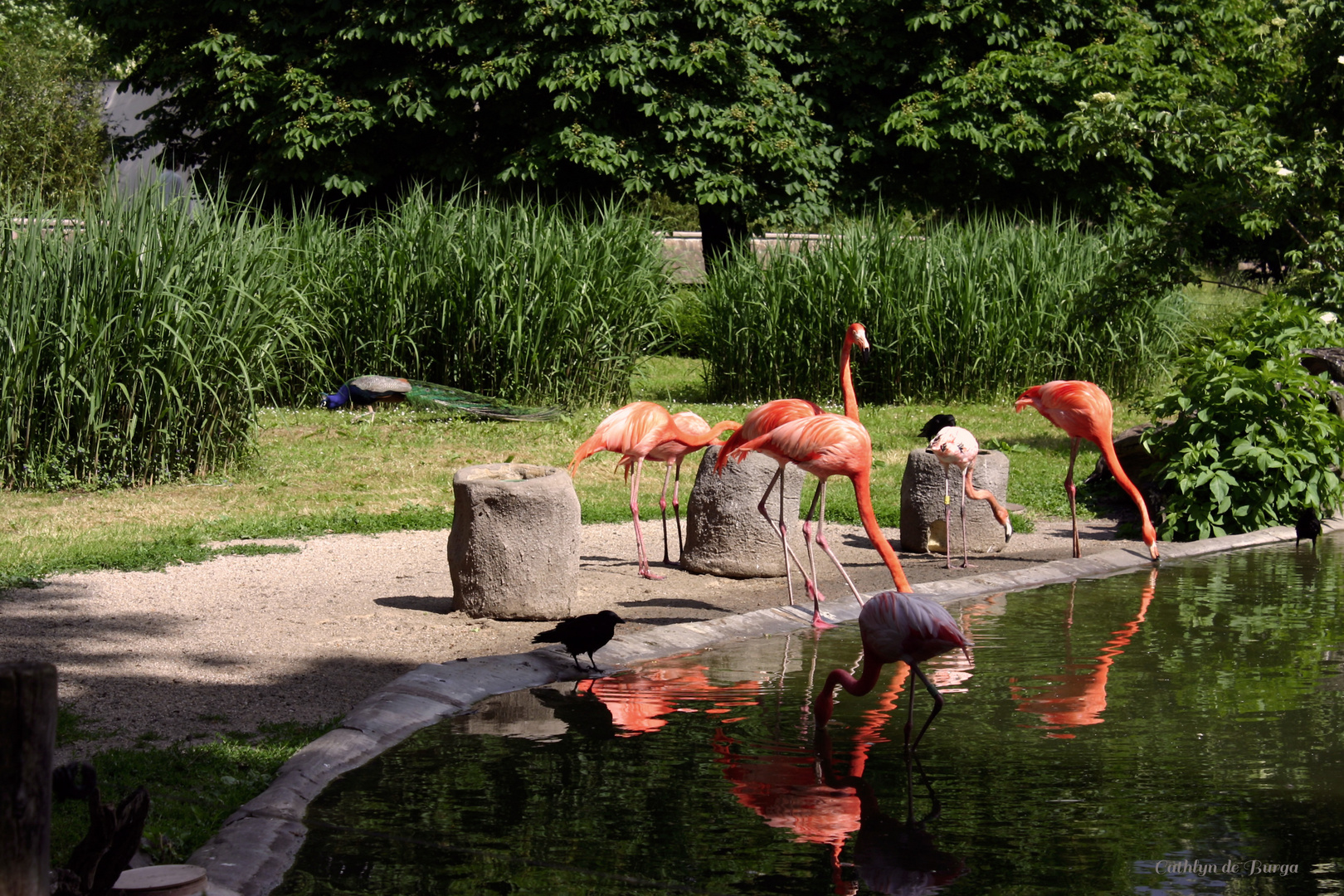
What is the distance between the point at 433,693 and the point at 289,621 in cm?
192

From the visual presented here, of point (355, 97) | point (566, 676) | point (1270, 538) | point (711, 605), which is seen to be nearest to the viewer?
point (566, 676)

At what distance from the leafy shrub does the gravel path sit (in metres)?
0.82

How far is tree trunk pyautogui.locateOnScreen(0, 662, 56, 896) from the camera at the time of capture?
2705mm

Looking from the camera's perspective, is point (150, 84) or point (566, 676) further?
point (150, 84)

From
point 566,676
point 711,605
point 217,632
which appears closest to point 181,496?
point 217,632

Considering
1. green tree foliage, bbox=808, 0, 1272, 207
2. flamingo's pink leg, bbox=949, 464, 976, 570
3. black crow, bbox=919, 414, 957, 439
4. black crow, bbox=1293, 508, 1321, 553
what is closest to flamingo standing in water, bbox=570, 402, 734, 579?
flamingo's pink leg, bbox=949, 464, 976, 570

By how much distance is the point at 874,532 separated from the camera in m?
6.82

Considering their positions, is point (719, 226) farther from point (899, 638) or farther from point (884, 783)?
point (884, 783)

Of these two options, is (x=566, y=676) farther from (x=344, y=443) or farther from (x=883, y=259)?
(x=883, y=259)

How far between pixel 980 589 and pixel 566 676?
9.71 feet

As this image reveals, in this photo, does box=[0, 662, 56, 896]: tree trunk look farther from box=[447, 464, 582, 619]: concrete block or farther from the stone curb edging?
box=[447, 464, 582, 619]: concrete block

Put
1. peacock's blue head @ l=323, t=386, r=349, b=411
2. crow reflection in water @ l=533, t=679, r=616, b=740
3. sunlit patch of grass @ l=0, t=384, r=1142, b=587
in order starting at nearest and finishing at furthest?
crow reflection in water @ l=533, t=679, r=616, b=740
sunlit patch of grass @ l=0, t=384, r=1142, b=587
peacock's blue head @ l=323, t=386, r=349, b=411

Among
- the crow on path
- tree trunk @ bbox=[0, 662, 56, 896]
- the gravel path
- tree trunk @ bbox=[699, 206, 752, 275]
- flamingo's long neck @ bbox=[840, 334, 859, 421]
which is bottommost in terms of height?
the gravel path

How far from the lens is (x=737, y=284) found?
53.7ft
